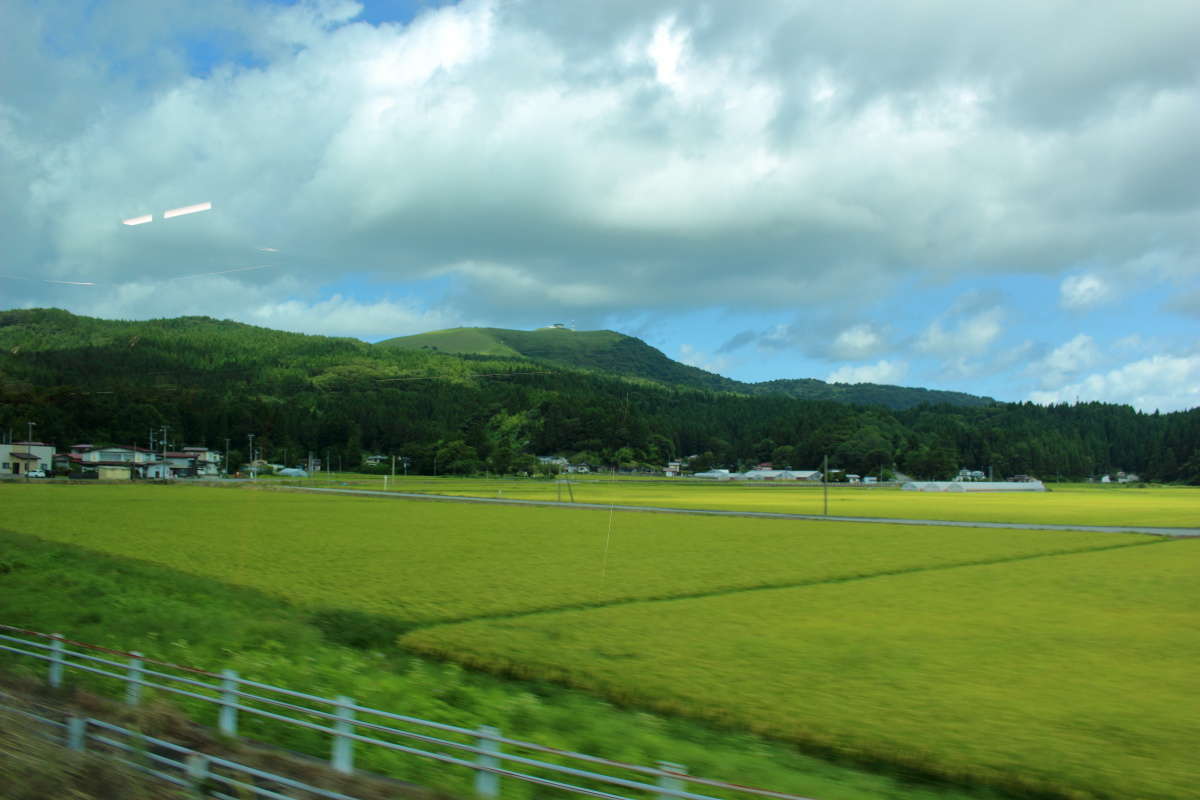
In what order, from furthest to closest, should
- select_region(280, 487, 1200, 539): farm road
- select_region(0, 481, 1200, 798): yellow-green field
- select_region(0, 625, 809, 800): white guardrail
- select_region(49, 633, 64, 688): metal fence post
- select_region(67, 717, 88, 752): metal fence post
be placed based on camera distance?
select_region(280, 487, 1200, 539): farm road < select_region(49, 633, 64, 688): metal fence post < select_region(0, 481, 1200, 798): yellow-green field < select_region(67, 717, 88, 752): metal fence post < select_region(0, 625, 809, 800): white guardrail

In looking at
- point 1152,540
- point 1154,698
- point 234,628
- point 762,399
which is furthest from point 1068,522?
point 762,399

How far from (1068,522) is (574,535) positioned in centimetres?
3013

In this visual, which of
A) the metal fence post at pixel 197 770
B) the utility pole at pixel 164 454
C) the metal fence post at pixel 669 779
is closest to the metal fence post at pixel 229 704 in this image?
the metal fence post at pixel 197 770

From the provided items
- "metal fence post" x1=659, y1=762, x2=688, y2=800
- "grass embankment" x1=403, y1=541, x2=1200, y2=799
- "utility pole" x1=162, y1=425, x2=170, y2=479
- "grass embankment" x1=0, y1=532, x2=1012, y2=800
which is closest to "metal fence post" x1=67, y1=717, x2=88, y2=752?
"grass embankment" x1=0, y1=532, x2=1012, y2=800

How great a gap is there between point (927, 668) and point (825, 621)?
4195 millimetres

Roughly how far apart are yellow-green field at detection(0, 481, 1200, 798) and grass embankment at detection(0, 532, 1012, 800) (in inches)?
23.1

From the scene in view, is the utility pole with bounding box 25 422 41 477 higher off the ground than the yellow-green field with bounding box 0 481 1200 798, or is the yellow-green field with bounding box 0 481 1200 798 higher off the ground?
the utility pole with bounding box 25 422 41 477

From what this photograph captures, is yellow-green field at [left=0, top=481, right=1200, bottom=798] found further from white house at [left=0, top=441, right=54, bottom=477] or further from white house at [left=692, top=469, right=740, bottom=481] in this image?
white house at [left=692, top=469, right=740, bottom=481]

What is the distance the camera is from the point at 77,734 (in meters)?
7.51

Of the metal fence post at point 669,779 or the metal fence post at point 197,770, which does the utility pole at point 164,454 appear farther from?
the metal fence post at point 669,779

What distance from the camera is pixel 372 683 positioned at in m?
11.2

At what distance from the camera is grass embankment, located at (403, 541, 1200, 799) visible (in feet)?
28.0

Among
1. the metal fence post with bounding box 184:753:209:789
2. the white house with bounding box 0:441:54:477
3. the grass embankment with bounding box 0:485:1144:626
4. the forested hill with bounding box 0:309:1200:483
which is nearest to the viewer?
the metal fence post with bounding box 184:753:209:789

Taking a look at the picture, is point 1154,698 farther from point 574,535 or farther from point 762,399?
point 762,399
